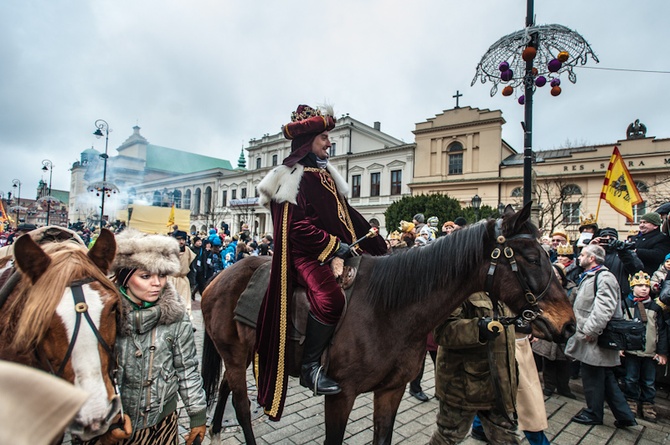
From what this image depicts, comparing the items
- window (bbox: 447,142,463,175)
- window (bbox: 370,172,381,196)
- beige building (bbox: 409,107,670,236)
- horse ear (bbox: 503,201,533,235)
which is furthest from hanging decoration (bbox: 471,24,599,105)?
window (bbox: 370,172,381,196)

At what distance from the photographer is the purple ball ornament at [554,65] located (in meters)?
5.88

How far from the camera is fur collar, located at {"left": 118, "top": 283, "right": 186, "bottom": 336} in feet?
6.90

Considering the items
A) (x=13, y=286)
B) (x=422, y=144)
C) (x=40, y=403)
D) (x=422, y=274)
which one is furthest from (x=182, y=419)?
(x=422, y=144)

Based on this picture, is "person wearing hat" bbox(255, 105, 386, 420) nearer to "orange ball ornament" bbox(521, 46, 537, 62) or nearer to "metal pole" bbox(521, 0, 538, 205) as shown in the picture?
"metal pole" bbox(521, 0, 538, 205)

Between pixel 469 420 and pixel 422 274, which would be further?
pixel 469 420

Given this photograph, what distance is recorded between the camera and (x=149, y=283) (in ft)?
7.19

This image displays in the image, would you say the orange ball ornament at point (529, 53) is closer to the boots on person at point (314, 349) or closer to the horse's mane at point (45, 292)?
the boots on person at point (314, 349)

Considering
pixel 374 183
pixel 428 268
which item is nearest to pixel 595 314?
pixel 428 268

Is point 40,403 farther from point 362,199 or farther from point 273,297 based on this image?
point 362,199

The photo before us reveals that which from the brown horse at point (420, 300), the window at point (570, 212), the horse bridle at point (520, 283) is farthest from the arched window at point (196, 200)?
the horse bridle at point (520, 283)

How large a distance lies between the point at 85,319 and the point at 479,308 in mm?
2778

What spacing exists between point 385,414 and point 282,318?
3.63ft

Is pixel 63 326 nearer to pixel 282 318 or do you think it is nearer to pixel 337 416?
pixel 282 318

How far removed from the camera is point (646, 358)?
15.2 feet
